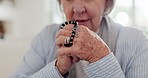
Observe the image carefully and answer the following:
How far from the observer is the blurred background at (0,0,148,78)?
2.24 metres

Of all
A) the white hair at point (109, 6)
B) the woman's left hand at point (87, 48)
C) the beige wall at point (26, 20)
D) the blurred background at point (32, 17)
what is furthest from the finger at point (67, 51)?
the beige wall at point (26, 20)

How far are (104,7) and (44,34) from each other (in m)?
0.28

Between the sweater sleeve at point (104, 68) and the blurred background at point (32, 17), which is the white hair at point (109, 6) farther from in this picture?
the blurred background at point (32, 17)

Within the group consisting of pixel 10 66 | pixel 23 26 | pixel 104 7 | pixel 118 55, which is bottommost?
pixel 10 66

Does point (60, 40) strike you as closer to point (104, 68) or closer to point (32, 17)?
point (104, 68)

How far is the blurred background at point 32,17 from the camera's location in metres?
2.24

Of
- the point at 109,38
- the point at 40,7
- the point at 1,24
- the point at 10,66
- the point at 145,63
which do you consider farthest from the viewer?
the point at 1,24

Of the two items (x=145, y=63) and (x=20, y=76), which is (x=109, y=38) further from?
(x=20, y=76)

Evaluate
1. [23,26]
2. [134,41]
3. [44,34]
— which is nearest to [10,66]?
[23,26]

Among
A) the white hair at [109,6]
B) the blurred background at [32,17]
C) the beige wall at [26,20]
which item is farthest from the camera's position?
the beige wall at [26,20]

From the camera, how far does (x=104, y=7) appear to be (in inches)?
40.7

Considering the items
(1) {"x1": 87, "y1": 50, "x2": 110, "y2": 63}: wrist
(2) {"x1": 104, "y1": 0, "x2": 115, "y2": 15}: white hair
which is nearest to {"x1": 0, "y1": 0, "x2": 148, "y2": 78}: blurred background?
(2) {"x1": 104, "y1": 0, "x2": 115, "y2": 15}: white hair

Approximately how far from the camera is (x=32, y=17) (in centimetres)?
263

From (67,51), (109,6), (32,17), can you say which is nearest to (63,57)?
(67,51)
